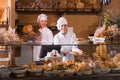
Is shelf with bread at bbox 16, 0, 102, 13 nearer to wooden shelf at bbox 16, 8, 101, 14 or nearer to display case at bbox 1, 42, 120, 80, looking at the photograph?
wooden shelf at bbox 16, 8, 101, 14

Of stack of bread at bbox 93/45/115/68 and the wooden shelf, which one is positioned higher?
the wooden shelf

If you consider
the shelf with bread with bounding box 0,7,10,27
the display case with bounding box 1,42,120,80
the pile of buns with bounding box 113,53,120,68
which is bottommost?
the display case with bounding box 1,42,120,80

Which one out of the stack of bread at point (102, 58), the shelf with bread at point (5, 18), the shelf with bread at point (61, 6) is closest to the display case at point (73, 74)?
the stack of bread at point (102, 58)

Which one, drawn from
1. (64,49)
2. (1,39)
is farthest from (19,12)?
(1,39)

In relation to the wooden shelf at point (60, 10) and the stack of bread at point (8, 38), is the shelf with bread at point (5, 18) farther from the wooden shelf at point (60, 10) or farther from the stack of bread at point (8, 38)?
the stack of bread at point (8, 38)

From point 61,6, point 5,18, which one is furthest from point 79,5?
point 5,18

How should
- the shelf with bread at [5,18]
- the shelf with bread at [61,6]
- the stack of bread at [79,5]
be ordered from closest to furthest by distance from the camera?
the shelf with bread at [5,18] < the shelf with bread at [61,6] < the stack of bread at [79,5]

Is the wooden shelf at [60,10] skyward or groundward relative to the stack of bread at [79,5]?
groundward

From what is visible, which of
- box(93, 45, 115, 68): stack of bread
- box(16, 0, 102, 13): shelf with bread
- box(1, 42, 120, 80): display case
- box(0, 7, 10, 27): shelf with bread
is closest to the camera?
box(1, 42, 120, 80): display case

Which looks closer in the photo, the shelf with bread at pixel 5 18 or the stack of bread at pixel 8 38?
the stack of bread at pixel 8 38

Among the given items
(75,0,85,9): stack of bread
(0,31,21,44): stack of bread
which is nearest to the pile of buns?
(0,31,21,44): stack of bread

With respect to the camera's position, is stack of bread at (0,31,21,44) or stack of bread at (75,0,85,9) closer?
stack of bread at (0,31,21,44)

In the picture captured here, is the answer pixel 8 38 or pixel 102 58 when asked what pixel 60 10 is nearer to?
pixel 102 58

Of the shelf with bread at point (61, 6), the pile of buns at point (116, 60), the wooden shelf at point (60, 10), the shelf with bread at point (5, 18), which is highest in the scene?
the shelf with bread at point (61, 6)
